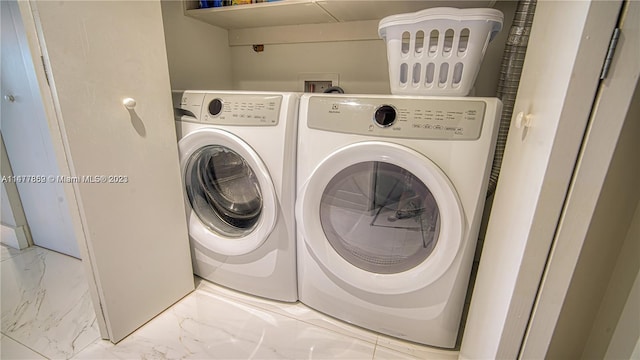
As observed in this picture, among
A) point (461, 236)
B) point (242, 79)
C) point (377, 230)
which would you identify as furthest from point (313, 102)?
point (242, 79)

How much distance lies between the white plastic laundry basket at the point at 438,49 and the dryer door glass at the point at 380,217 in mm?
298

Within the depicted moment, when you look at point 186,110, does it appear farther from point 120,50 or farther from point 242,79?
point 242,79

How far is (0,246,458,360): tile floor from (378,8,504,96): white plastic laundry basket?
911 millimetres


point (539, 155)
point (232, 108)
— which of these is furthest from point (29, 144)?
point (539, 155)

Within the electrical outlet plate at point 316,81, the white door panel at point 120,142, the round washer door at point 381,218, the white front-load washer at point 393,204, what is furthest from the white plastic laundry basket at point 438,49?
the white door panel at point 120,142

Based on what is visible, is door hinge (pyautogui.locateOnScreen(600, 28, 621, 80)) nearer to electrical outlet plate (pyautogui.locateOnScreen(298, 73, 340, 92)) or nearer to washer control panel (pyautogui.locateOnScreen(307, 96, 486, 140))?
washer control panel (pyautogui.locateOnScreen(307, 96, 486, 140))

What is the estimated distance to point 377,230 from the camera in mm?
985

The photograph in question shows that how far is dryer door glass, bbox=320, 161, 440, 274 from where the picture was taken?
0.90 metres

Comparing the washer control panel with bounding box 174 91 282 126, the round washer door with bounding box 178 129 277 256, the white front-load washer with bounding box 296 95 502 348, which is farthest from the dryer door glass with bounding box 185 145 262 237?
the white front-load washer with bounding box 296 95 502 348

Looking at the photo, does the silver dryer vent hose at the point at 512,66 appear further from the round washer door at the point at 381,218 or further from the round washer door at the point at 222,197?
the round washer door at the point at 222,197

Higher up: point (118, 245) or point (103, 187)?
point (103, 187)

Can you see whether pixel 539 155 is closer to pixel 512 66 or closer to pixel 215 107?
pixel 512 66

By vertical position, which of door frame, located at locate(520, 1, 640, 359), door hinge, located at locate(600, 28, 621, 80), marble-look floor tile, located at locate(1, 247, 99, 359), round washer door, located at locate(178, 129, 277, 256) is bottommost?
marble-look floor tile, located at locate(1, 247, 99, 359)

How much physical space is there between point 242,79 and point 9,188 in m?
1.38
